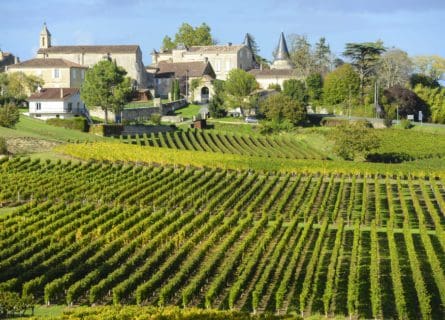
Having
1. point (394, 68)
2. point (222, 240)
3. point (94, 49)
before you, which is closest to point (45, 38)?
point (94, 49)

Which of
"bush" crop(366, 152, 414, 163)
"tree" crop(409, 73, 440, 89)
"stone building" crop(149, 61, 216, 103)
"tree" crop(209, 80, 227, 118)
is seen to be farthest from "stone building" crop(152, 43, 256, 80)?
"bush" crop(366, 152, 414, 163)

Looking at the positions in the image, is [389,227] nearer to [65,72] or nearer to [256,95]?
[256,95]

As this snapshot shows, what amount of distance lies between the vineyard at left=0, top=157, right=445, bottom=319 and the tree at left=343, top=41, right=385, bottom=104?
43.2m

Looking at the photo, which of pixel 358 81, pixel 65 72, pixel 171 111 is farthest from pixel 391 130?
pixel 65 72

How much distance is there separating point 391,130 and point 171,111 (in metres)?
24.9

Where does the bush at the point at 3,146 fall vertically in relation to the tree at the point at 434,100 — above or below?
below

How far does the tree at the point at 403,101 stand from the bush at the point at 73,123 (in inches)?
1295

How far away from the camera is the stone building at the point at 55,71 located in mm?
98125

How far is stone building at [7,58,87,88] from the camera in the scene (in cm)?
9812

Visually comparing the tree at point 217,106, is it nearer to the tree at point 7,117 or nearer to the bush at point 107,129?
the bush at point 107,129

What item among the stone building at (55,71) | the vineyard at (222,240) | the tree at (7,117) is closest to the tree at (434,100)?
the stone building at (55,71)

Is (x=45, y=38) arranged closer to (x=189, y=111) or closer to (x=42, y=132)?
(x=189, y=111)

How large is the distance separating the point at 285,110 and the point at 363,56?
18024 millimetres

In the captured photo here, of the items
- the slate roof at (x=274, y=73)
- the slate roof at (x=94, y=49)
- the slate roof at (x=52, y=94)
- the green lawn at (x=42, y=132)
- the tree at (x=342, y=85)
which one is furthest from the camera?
the slate roof at (x=274, y=73)
